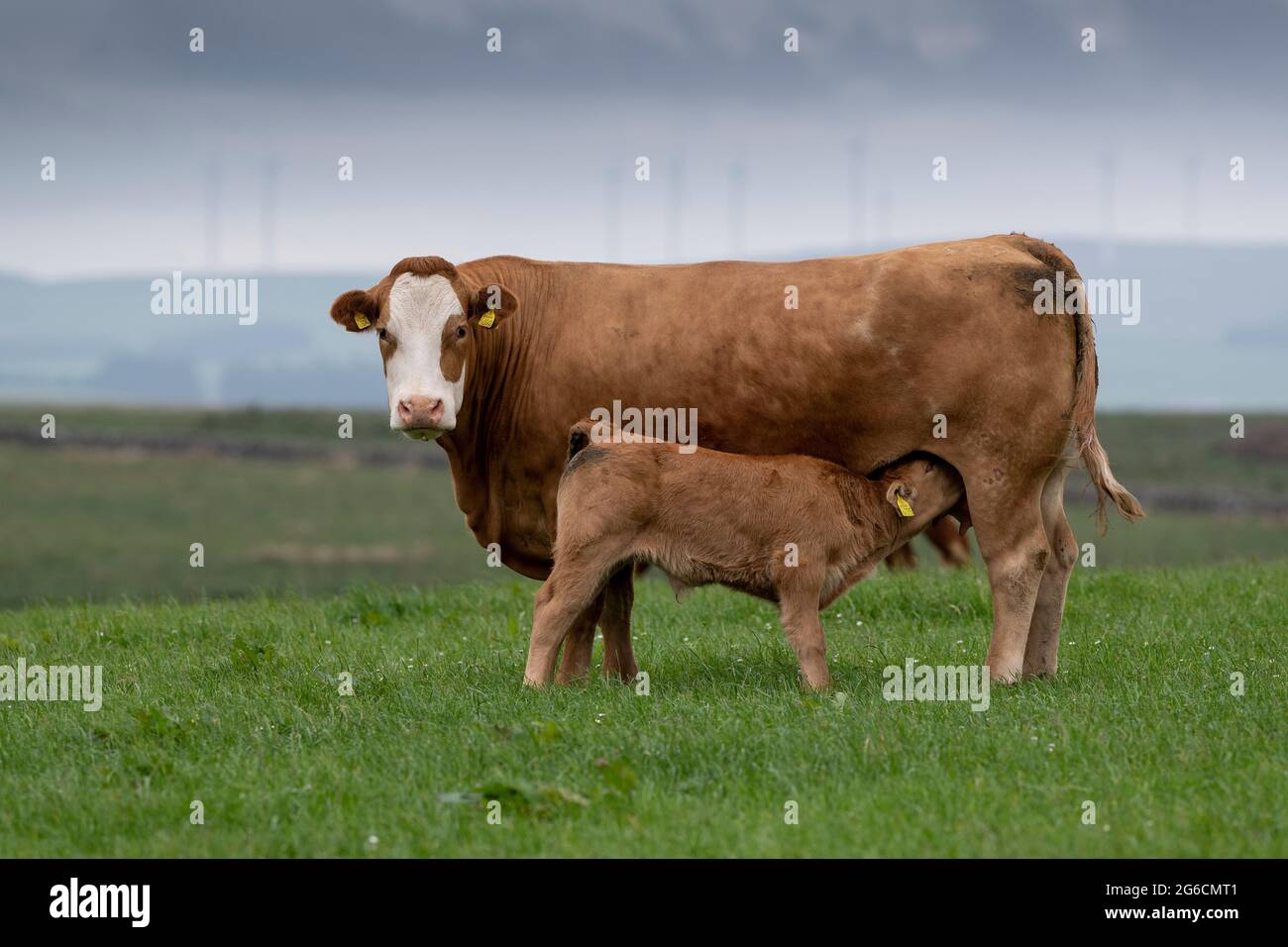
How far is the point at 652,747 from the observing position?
24.5 ft

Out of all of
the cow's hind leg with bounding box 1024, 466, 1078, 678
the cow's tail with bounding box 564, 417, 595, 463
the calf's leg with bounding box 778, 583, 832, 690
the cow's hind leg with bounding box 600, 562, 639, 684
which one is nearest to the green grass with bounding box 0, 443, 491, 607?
the cow's hind leg with bounding box 600, 562, 639, 684

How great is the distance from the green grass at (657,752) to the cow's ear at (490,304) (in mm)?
2170

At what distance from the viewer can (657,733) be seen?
25.1 ft

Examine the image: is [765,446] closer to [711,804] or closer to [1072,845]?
[711,804]

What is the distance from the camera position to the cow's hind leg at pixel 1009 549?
9.48m

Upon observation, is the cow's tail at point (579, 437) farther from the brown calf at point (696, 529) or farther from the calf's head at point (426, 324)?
the calf's head at point (426, 324)

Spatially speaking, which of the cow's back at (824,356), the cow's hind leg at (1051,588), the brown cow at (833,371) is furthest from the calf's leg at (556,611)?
the cow's hind leg at (1051,588)

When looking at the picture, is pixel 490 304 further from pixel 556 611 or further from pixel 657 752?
pixel 657 752

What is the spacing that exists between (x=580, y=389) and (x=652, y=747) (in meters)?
3.07

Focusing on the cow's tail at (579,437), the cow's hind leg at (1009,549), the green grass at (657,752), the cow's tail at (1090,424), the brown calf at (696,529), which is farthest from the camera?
the cow's tail at (1090,424)

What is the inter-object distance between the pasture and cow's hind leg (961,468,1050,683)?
1.30ft

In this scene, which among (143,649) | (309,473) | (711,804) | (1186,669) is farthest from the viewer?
(309,473)

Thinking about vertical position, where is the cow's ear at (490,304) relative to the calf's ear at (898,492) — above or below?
above
